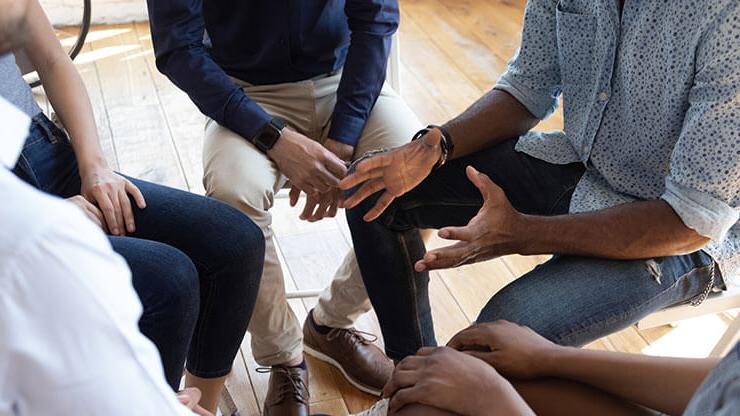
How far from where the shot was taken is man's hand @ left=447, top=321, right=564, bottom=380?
1167 mm

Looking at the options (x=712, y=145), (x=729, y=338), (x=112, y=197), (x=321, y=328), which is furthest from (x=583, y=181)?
(x=112, y=197)

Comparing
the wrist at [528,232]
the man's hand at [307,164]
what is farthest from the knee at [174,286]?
the wrist at [528,232]

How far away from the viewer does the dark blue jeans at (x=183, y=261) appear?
132 centimetres

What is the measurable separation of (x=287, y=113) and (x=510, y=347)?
0.80m

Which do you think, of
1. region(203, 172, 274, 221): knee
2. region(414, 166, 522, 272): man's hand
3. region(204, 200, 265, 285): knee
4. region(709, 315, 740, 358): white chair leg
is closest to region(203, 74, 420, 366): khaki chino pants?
region(203, 172, 274, 221): knee

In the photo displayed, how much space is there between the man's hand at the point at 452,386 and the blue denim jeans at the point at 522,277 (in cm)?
18

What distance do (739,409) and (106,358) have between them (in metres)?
0.53

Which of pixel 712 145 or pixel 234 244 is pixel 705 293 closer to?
pixel 712 145

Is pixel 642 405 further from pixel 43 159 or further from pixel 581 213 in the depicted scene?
pixel 43 159

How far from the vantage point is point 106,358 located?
26.2 inches

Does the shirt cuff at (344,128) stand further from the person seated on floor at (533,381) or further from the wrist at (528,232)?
the person seated on floor at (533,381)

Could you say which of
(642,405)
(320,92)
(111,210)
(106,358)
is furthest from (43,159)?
(642,405)

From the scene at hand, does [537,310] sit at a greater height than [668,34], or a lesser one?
lesser

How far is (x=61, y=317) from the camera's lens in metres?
0.64
